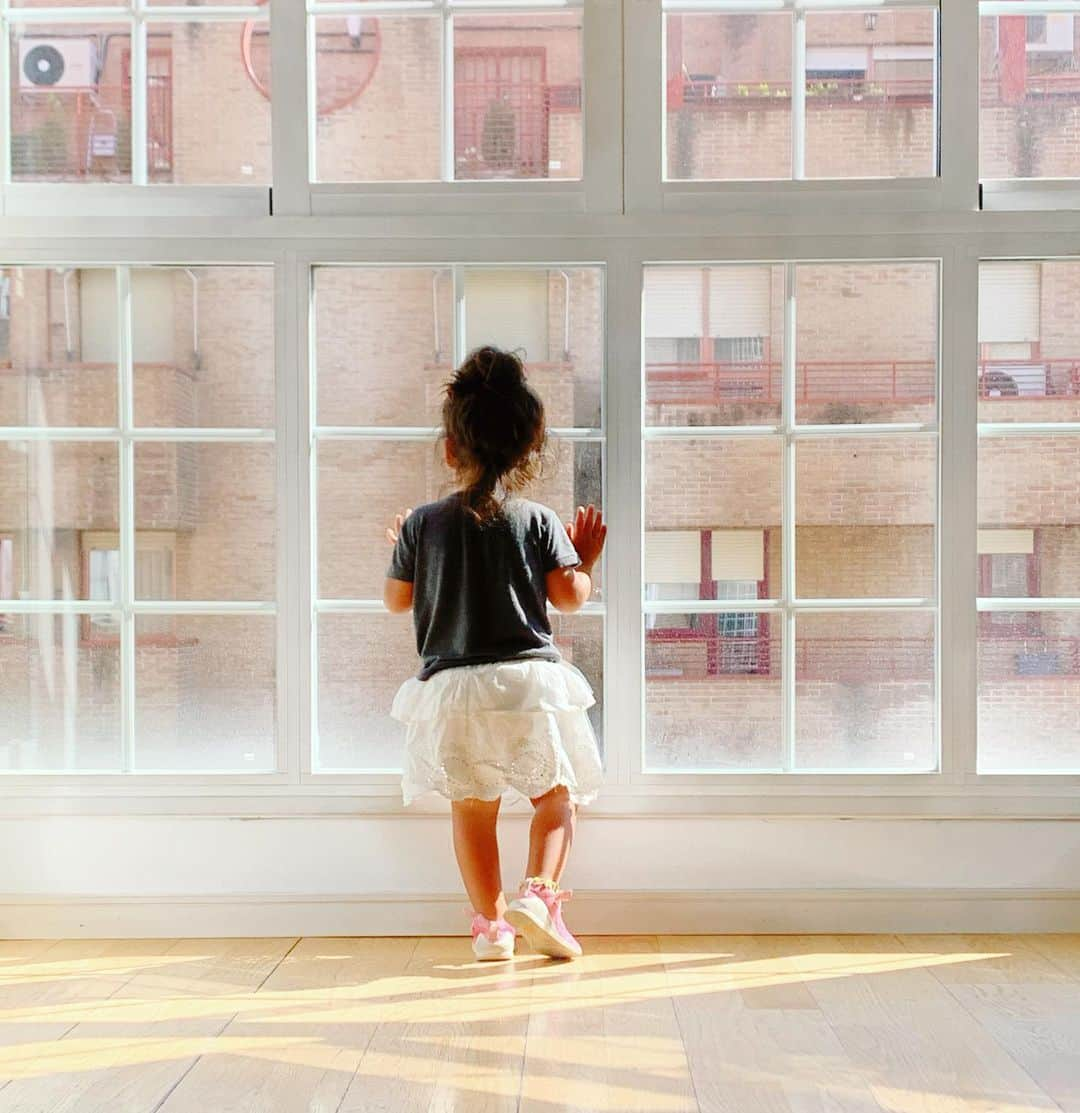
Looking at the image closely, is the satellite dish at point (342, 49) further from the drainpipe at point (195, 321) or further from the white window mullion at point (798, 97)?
the white window mullion at point (798, 97)

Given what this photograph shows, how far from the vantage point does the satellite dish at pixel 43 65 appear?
2.59 metres

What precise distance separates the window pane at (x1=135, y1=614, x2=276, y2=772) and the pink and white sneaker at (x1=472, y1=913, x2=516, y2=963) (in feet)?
1.98

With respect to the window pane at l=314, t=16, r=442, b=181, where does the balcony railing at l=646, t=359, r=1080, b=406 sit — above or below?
below

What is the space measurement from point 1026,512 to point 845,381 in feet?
1.56

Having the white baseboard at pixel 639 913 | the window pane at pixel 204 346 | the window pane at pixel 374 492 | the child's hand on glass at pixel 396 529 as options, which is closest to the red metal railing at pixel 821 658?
the window pane at pixel 374 492

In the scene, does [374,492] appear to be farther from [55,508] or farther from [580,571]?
[55,508]

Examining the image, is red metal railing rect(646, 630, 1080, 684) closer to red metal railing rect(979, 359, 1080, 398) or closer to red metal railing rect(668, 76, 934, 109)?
red metal railing rect(979, 359, 1080, 398)

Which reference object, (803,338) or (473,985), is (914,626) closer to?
(803,338)

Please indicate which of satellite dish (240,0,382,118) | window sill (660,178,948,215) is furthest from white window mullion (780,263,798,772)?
satellite dish (240,0,382,118)

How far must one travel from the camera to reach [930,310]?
2.57m

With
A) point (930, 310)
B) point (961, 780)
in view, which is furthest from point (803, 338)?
point (961, 780)

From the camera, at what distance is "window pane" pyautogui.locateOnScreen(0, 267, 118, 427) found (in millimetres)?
2586

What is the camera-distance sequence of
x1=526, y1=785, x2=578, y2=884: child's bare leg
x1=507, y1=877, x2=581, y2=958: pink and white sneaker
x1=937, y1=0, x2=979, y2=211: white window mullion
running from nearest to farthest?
x1=507, y1=877, x2=581, y2=958: pink and white sneaker < x1=526, y1=785, x2=578, y2=884: child's bare leg < x1=937, y1=0, x2=979, y2=211: white window mullion

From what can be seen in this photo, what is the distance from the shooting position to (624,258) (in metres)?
2.54
